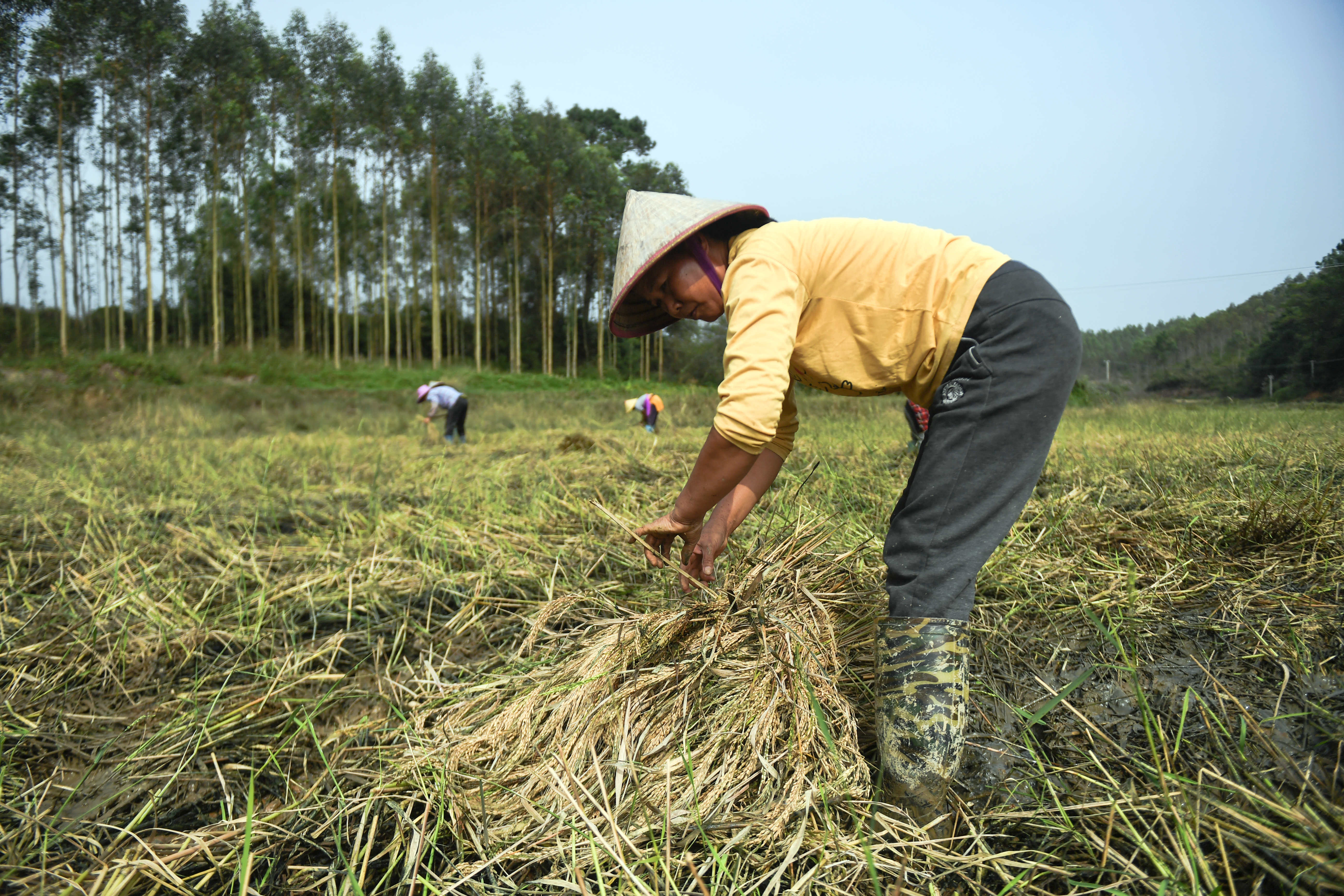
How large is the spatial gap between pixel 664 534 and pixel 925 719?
0.57m

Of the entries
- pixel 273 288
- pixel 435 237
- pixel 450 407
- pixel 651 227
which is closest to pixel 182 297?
pixel 273 288

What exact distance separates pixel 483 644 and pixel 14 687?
1153 millimetres

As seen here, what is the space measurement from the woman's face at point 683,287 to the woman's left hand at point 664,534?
424 mm

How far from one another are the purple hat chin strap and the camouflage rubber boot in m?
0.75

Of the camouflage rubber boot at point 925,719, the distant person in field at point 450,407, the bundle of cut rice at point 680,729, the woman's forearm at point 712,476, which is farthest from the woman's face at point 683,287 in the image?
the distant person in field at point 450,407

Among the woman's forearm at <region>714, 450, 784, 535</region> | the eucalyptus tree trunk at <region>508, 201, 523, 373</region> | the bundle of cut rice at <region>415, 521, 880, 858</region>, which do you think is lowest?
the bundle of cut rice at <region>415, 521, 880, 858</region>

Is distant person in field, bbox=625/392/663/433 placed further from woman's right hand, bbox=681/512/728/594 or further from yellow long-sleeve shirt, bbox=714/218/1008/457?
yellow long-sleeve shirt, bbox=714/218/1008/457

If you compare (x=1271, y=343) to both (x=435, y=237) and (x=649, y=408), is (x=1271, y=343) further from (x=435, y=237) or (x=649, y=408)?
(x=435, y=237)

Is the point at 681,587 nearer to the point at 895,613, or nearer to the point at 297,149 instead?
the point at 895,613

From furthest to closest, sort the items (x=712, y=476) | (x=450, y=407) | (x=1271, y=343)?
(x=450, y=407), (x=1271, y=343), (x=712, y=476)

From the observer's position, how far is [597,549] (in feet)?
7.48

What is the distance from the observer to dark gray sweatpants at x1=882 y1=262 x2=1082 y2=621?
115cm

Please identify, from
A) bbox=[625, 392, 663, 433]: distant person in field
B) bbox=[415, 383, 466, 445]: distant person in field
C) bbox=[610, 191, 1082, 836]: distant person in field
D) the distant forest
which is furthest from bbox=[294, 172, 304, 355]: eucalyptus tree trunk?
bbox=[610, 191, 1082, 836]: distant person in field

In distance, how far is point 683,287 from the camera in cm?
134
